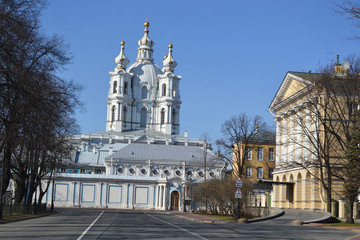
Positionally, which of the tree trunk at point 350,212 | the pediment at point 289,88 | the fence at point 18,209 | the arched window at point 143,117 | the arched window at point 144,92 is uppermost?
the arched window at point 144,92

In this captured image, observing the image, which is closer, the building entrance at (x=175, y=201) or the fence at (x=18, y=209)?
the fence at (x=18, y=209)

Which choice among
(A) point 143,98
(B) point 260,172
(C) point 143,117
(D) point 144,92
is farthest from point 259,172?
(D) point 144,92

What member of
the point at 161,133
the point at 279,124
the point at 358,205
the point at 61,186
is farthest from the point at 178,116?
the point at 358,205

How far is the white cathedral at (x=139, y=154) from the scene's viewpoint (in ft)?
267

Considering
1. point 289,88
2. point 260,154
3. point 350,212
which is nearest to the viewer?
point 350,212

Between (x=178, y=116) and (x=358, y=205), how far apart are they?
92.7m

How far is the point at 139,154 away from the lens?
98188 mm

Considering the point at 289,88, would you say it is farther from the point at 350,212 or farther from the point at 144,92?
the point at 144,92

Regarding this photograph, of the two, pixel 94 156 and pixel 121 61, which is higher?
pixel 121 61

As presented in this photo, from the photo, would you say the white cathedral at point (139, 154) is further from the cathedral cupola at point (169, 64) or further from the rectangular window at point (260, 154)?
the rectangular window at point (260, 154)

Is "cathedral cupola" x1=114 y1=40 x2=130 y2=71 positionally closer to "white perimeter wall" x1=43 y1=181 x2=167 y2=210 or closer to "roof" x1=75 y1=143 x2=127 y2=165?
"roof" x1=75 y1=143 x2=127 y2=165

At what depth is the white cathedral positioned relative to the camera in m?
81.2

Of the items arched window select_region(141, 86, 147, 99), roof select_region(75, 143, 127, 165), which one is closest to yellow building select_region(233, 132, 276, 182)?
roof select_region(75, 143, 127, 165)

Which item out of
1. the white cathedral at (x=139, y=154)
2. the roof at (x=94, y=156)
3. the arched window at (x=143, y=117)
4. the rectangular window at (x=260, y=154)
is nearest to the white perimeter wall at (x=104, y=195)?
the white cathedral at (x=139, y=154)
